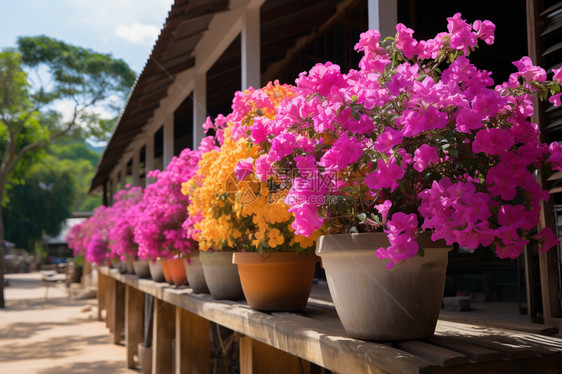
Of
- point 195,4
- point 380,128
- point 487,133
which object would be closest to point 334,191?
point 380,128

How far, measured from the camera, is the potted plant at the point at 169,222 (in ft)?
12.7

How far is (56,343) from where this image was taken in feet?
30.7

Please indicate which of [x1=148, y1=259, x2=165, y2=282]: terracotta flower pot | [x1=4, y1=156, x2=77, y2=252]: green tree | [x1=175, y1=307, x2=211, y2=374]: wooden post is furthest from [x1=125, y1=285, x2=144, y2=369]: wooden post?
[x1=4, y1=156, x2=77, y2=252]: green tree

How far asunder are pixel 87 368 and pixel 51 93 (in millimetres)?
14856

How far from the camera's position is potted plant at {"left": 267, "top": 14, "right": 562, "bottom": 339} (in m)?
1.34

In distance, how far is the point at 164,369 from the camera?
15.5 feet

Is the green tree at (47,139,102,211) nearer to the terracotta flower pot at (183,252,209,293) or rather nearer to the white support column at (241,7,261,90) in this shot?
the white support column at (241,7,261,90)

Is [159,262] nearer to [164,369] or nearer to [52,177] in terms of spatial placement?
[164,369]

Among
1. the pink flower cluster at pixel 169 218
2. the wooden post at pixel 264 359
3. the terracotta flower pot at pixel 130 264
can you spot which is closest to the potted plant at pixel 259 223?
the wooden post at pixel 264 359

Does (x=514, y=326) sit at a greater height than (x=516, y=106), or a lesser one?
lesser

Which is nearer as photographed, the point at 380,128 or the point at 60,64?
the point at 380,128

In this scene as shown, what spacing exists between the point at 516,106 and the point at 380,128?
0.35 metres

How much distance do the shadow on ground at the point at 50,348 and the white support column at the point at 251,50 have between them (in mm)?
4744
